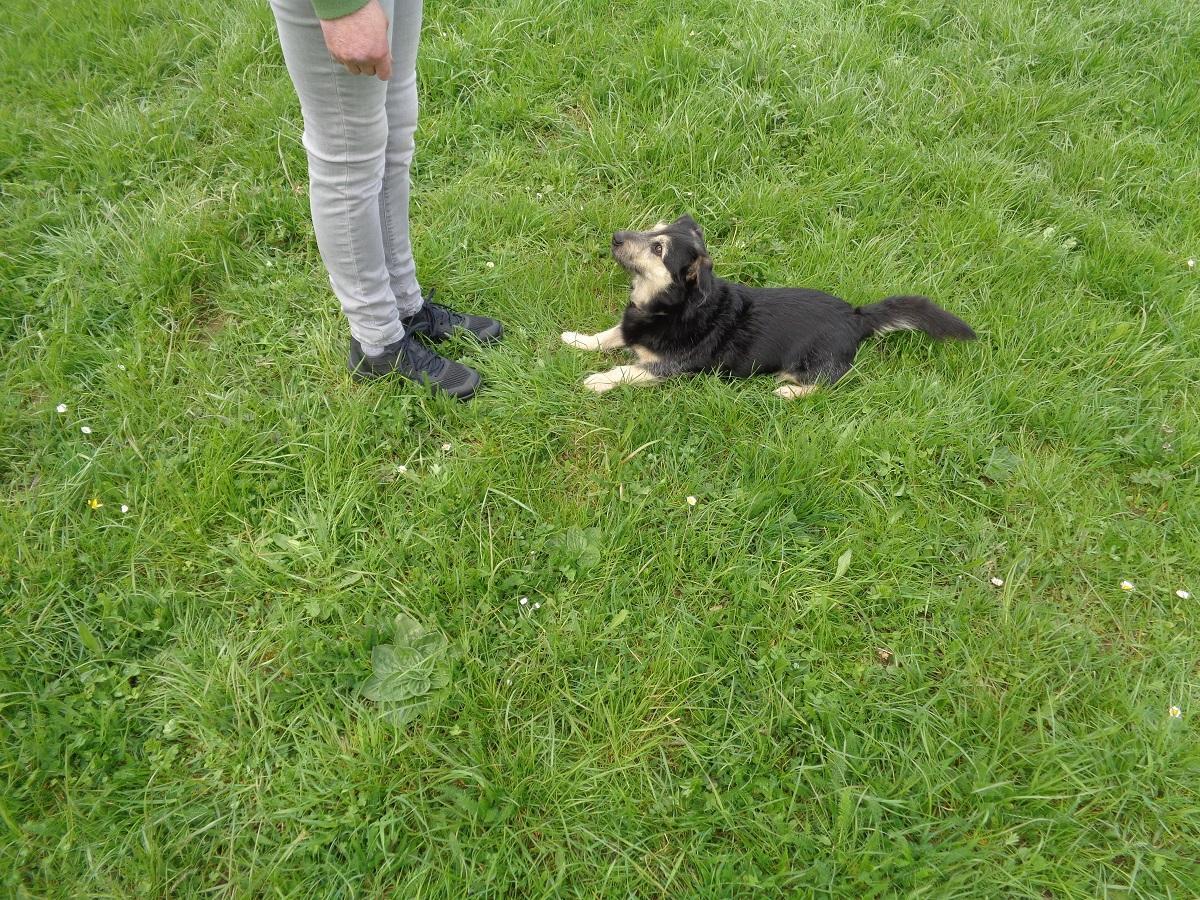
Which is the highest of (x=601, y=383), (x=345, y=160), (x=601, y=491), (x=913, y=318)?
(x=345, y=160)

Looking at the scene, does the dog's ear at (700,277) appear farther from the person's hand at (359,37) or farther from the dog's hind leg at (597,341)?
the person's hand at (359,37)

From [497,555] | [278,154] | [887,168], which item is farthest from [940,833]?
[278,154]

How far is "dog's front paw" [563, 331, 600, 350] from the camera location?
3.12m

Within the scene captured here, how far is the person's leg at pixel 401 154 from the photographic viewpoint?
7.34 ft

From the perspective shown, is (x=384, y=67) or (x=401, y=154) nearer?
(x=384, y=67)

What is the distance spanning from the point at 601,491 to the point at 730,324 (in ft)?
3.33

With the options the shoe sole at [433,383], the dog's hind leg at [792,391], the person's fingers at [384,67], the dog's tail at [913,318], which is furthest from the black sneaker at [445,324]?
the dog's tail at [913,318]

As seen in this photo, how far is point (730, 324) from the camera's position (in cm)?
297

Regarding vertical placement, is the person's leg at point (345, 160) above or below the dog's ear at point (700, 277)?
above

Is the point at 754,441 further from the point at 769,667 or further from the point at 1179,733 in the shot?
the point at 1179,733

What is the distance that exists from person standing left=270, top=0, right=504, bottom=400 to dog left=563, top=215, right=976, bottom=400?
2.40 feet

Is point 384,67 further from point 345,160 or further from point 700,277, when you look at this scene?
point 700,277

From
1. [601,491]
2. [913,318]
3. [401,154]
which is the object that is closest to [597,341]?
[601,491]

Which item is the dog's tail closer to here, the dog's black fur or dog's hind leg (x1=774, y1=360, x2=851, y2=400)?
the dog's black fur
